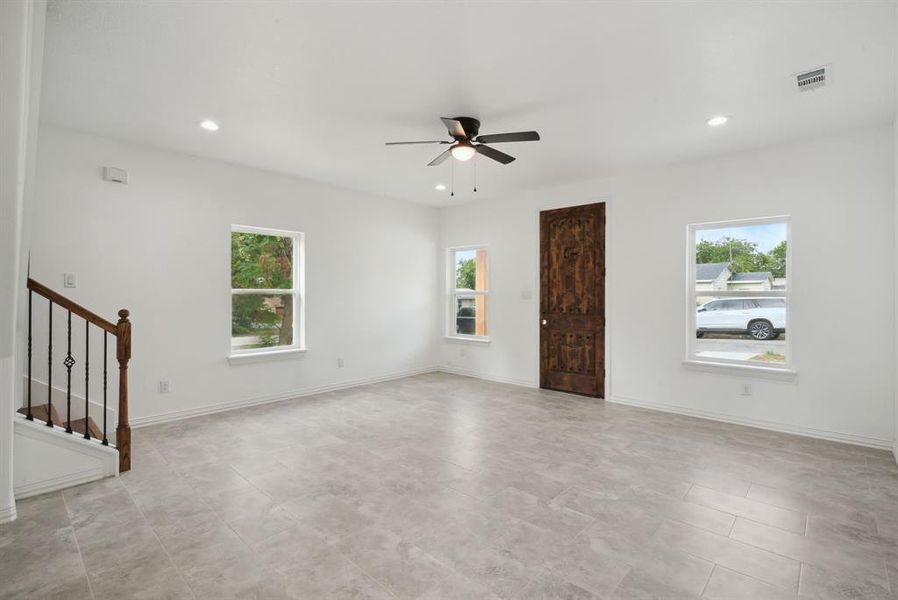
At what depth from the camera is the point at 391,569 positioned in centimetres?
201

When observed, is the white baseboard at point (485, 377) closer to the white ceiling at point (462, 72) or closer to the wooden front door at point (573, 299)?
the wooden front door at point (573, 299)

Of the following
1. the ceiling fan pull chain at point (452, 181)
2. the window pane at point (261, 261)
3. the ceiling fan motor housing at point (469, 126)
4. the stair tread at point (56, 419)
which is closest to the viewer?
the stair tread at point (56, 419)

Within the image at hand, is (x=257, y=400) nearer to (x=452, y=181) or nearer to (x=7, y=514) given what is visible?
(x=7, y=514)

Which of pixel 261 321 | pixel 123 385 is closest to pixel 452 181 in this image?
pixel 261 321

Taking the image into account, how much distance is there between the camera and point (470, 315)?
6.83 metres

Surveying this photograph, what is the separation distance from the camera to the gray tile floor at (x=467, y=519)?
1919 mm

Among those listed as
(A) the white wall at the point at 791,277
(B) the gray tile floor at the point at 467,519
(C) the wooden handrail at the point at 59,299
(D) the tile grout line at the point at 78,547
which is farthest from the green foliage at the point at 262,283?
(A) the white wall at the point at 791,277

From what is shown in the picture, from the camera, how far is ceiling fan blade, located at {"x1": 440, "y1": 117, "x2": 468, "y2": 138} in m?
3.00

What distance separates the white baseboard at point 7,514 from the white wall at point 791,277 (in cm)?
505

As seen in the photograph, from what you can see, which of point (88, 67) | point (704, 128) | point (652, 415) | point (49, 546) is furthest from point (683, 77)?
point (49, 546)

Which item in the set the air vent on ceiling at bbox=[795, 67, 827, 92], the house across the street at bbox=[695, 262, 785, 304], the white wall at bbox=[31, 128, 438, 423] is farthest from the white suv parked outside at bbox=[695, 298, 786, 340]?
the white wall at bbox=[31, 128, 438, 423]

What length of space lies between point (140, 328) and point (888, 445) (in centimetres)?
678

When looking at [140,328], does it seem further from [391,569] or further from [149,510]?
[391,569]

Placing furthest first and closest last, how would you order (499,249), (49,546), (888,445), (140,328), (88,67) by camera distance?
(499,249), (140,328), (888,445), (88,67), (49,546)
